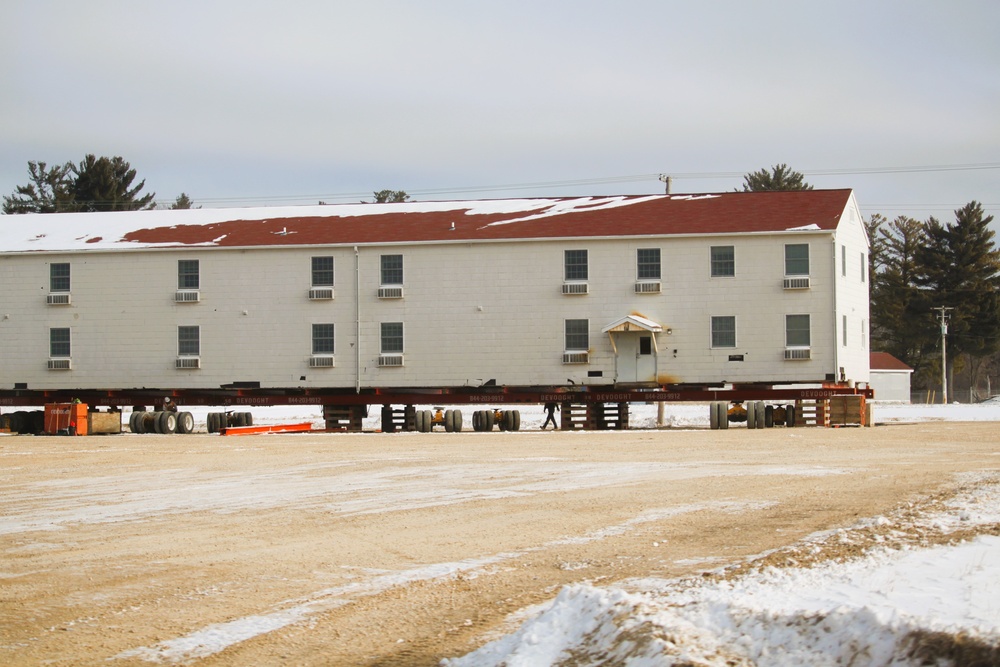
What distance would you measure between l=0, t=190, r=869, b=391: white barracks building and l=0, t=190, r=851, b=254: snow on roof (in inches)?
4.4

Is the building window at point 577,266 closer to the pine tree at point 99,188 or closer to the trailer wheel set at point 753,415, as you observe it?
the trailer wheel set at point 753,415

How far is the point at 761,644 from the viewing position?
22.6 ft

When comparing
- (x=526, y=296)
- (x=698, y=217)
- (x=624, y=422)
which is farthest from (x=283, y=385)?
(x=698, y=217)

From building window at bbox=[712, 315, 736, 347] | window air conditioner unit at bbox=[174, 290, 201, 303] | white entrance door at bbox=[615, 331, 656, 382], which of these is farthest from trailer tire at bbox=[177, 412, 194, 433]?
building window at bbox=[712, 315, 736, 347]

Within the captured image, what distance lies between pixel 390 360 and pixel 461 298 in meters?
3.38

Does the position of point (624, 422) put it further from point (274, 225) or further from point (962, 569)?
point (962, 569)

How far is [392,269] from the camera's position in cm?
4075

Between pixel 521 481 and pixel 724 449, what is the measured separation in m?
8.35

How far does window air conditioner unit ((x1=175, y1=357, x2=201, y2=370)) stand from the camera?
4112 cm

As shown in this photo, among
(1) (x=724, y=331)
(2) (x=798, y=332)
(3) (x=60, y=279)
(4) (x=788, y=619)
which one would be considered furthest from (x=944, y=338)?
(4) (x=788, y=619)

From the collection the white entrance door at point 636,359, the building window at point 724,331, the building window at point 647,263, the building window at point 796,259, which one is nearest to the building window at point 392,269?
the white entrance door at point 636,359

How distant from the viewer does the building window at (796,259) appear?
38.7m

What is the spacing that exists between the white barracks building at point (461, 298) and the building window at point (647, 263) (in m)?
0.05

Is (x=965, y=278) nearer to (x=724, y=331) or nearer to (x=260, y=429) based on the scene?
(x=724, y=331)
